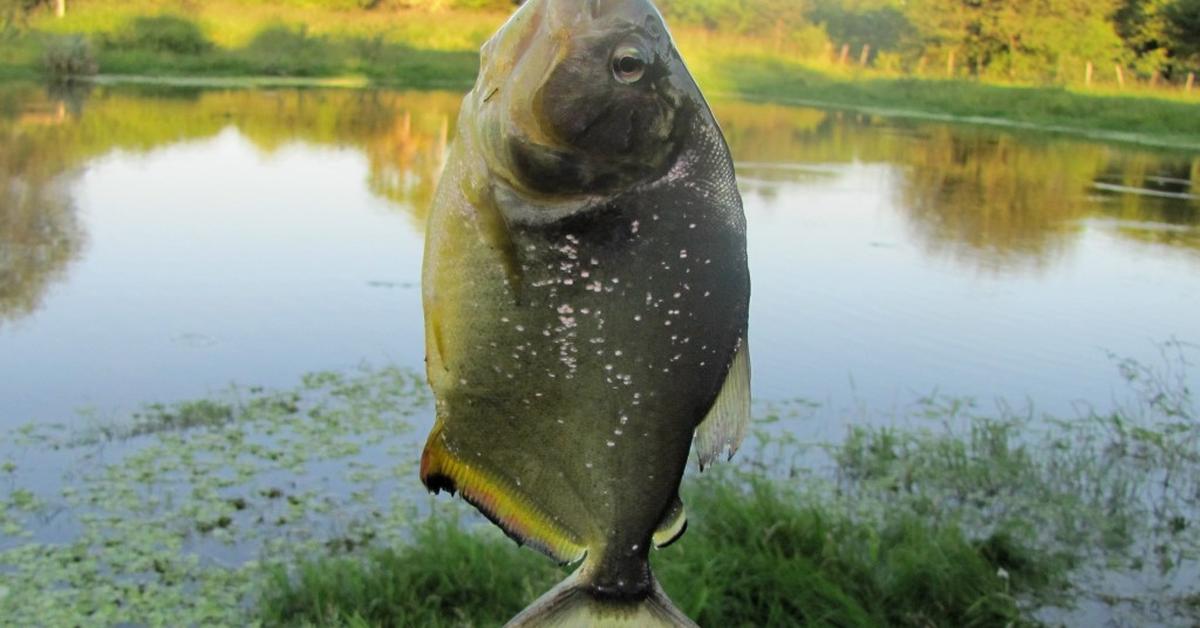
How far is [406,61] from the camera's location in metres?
28.5

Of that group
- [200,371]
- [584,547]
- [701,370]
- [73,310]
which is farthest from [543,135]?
[73,310]

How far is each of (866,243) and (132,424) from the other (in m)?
7.32

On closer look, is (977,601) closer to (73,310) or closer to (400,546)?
(400,546)

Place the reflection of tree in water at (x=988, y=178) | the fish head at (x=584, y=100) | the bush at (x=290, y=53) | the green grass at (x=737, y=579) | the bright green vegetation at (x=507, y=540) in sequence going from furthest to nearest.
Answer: the bush at (x=290, y=53), the reflection of tree in water at (x=988, y=178), the bright green vegetation at (x=507, y=540), the green grass at (x=737, y=579), the fish head at (x=584, y=100)

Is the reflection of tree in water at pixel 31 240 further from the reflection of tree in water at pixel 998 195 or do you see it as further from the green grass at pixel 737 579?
the reflection of tree in water at pixel 998 195

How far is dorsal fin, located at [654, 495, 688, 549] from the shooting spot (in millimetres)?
1403

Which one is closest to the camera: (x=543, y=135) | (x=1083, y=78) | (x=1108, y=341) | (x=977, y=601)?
(x=543, y=135)

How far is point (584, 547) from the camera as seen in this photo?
1.38m

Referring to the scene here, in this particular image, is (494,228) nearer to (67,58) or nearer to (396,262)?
(396,262)

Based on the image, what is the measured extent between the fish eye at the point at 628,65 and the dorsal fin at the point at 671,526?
0.50 meters

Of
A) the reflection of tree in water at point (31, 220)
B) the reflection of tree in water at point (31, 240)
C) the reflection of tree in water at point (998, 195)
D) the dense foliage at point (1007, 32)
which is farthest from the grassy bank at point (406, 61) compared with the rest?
the reflection of tree in water at point (31, 240)

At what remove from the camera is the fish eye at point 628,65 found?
1.14m

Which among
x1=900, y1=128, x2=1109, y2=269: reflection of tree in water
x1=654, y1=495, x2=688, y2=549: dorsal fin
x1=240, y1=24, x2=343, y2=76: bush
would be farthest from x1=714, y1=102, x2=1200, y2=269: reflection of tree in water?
x1=654, y1=495, x2=688, y2=549: dorsal fin

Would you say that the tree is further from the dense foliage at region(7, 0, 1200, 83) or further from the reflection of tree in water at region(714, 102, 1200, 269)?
the reflection of tree in water at region(714, 102, 1200, 269)
